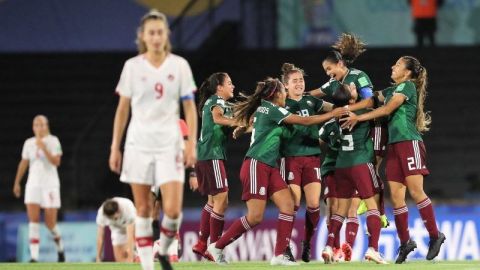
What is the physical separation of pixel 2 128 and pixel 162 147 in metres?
13.7

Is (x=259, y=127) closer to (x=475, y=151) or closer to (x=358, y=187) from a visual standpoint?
(x=358, y=187)

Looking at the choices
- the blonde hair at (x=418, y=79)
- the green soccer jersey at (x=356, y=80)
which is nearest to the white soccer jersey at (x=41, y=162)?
the green soccer jersey at (x=356, y=80)

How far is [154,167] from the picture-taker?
29.5ft

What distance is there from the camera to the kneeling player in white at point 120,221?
42.4ft

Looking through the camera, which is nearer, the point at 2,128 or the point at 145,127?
the point at 145,127

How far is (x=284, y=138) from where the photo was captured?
487 inches

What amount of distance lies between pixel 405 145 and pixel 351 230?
3.68 feet

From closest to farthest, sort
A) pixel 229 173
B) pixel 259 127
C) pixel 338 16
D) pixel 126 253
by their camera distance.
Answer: pixel 259 127 → pixel 126 253 → pixel 229 173 → pixel 338 16

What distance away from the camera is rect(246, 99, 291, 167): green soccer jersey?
38.7 ft

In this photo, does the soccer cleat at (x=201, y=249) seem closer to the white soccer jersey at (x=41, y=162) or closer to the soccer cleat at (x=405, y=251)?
the soccer cleat at (x=405, y=251)

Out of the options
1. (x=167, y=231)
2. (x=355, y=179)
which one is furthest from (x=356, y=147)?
(x=167, y=231)

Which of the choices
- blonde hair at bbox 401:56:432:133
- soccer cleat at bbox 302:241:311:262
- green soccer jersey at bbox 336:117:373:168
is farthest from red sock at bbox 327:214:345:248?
blonde hair at bbox 401:56:432:133

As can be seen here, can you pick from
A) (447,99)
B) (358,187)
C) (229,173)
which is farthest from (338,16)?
(358,187)

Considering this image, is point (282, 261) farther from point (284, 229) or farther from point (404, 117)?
point (404, 117)
